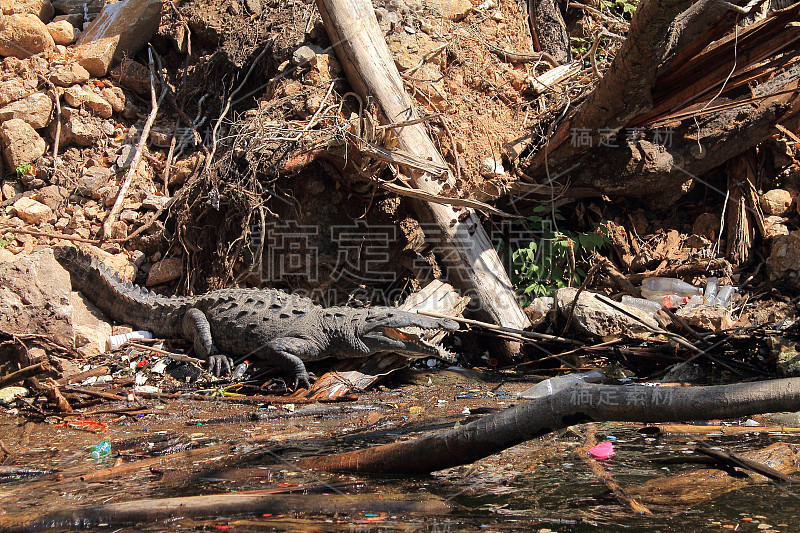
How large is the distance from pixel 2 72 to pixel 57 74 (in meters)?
0.73

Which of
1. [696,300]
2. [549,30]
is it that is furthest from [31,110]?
[696,300]

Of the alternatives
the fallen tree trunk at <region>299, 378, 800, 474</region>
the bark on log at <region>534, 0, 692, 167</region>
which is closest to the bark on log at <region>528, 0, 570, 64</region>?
the bark on log at <region>534, 0, 692, 167</region>

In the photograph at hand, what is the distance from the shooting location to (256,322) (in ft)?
19.1

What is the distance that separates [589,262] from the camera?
680cm

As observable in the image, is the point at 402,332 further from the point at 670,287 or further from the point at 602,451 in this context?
the point at 670,287

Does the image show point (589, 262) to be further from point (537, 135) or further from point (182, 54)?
point (182, 54)

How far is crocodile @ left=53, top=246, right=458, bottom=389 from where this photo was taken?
548 centimetres

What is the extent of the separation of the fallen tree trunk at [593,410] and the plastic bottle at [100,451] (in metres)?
1.79

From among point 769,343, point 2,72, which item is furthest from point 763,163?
point 2,72

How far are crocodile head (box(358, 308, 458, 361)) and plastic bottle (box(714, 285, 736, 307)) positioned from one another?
9.01 feet

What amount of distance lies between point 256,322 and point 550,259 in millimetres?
3209

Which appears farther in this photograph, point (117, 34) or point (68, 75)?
point (117, 34)

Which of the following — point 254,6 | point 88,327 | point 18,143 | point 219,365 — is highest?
point 254,6

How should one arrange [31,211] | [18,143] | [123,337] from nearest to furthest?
[123,337], [31,211], [18,143]
